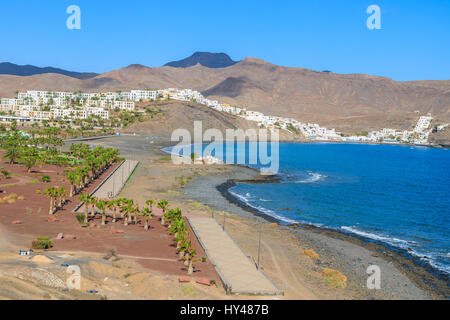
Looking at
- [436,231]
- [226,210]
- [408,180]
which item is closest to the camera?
[436,231]

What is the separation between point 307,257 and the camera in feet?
87.5

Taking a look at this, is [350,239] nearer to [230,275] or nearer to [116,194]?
[230,275]

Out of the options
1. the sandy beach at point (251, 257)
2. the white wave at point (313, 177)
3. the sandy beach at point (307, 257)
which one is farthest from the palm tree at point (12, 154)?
the white wave at point (313, 177)

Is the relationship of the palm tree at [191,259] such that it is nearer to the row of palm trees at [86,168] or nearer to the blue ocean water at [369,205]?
the blue ocean water at [369,205]

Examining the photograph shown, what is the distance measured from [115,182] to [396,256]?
33.7 m

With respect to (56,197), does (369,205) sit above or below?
below

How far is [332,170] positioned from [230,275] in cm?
6590

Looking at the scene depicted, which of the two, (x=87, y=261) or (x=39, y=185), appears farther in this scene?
(x=39, y=185)

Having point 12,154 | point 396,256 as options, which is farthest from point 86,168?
point 396,256

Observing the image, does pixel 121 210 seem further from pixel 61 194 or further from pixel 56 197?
pixel 61 194

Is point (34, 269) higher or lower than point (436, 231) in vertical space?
higher

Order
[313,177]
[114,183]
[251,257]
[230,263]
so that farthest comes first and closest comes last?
[313,177]
[114,183]
[251,257]
[230,263]

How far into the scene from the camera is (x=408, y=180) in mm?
74625
